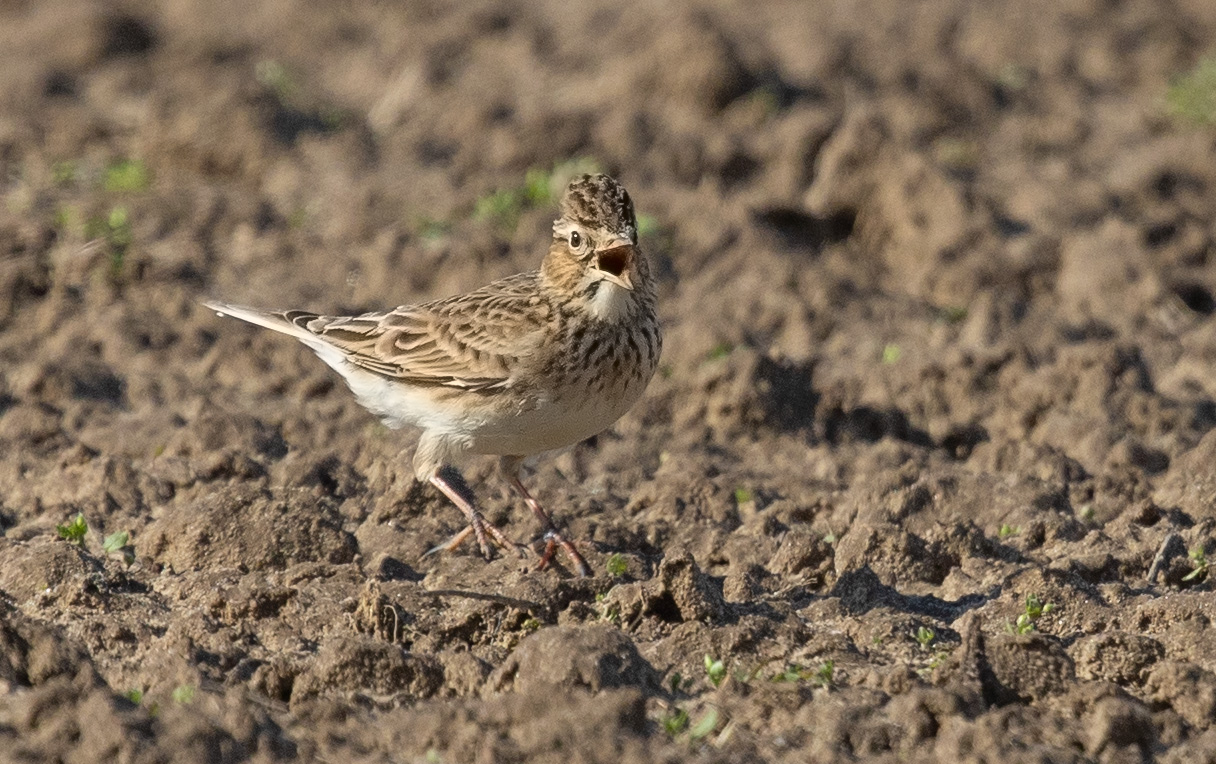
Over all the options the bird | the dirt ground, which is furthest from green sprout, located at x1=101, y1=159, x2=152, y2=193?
the bird

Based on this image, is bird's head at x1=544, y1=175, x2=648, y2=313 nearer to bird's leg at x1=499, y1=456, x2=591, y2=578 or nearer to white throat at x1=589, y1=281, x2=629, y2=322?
white throat at x1=589, y1=281, x2=629, y2=322

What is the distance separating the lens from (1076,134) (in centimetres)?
1271

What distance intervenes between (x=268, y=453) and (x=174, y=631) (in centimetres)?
208

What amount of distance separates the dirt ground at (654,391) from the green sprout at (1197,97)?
0.80 ft

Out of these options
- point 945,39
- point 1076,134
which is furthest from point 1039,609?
point 945,39

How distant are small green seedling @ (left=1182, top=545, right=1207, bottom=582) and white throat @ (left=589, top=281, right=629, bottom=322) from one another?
243 cm

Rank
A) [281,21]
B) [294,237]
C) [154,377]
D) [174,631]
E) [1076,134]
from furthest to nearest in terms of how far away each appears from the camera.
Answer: [281,21] → [1076,134] → [294,237] → [154,377] → [174,631]

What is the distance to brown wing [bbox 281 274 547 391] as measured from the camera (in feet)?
22.5

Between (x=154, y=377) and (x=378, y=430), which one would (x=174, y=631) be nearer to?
(x=378, y=430)

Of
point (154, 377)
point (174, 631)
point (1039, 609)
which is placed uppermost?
point (1039, 609)

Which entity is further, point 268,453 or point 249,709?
point 268,453

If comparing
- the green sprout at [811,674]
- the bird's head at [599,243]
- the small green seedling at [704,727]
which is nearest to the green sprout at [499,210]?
the bird's head at [599,243]

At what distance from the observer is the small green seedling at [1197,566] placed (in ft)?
22.0

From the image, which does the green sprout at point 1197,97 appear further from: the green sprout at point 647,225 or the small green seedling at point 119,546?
the small green seedling at point 119,546
